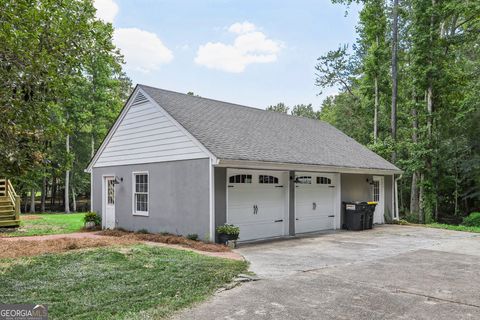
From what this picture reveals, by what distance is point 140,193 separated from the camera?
39.3 feet

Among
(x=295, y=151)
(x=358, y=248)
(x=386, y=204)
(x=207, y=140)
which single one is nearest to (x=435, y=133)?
(x=386, y=204)

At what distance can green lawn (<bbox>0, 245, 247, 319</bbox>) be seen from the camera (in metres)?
4.49

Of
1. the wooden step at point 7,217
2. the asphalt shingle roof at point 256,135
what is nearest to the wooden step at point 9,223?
the wooden step at point 7,217

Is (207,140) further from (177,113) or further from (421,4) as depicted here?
(421,4)

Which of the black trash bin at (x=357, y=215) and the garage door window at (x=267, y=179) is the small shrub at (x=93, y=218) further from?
the black trash bin at (x=357, y=215)

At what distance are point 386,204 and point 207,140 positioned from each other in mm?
9546

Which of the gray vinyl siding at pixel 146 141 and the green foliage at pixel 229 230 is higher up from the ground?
the gray vinyl siding at pixel 146 141

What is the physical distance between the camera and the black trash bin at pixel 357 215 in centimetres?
1327

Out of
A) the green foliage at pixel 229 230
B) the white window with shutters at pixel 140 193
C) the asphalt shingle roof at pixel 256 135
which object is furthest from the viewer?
the white window with shutters at pixel 140 193

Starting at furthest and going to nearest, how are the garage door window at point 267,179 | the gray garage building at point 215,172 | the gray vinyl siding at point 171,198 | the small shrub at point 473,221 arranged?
the small shrub at point 473,221
the garage door window at point 267,179
the gray garage building at point 215,172
the gray vinyl siding at point 171,198

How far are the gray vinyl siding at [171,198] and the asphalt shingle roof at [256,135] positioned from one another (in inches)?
40.7

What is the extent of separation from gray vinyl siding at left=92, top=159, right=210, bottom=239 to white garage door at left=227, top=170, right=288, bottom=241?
74 cm

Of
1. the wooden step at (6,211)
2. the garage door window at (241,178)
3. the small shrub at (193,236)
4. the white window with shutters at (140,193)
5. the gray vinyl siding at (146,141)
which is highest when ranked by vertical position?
the gray vinyl siding at (146,141)

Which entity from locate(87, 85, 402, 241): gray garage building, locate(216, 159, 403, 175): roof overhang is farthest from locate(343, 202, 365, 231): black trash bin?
locate(216, 159, 403, 175): roof overhang
